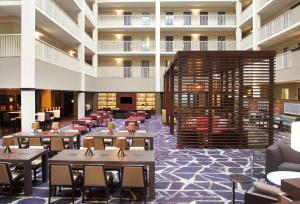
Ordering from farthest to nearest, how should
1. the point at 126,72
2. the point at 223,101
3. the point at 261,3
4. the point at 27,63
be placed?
1. the point at 126,72
2. the point at 261,3
3. the point at 27,63
4. the point at 223,101

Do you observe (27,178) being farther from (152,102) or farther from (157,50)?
(152,102)

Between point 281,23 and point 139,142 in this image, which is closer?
point 139,142

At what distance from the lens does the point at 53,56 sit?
701 inches

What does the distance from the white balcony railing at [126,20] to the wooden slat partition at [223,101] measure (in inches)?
763

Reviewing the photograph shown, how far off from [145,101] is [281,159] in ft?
80.6

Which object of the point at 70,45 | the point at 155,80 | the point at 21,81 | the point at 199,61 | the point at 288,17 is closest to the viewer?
the point at 199,61

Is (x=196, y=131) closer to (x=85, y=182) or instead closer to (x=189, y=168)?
(x=189, y=168)

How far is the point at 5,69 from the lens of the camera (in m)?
14.4

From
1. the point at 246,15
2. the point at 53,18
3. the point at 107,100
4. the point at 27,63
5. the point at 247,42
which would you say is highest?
the point at 246,15

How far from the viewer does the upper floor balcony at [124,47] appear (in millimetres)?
30958

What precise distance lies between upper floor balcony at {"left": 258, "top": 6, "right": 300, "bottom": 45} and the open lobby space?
0.08 m

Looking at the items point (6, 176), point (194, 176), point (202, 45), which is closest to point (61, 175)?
point (6, 176)

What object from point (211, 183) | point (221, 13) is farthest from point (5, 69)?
point (221, 13)

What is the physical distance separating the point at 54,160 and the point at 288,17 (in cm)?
1741
